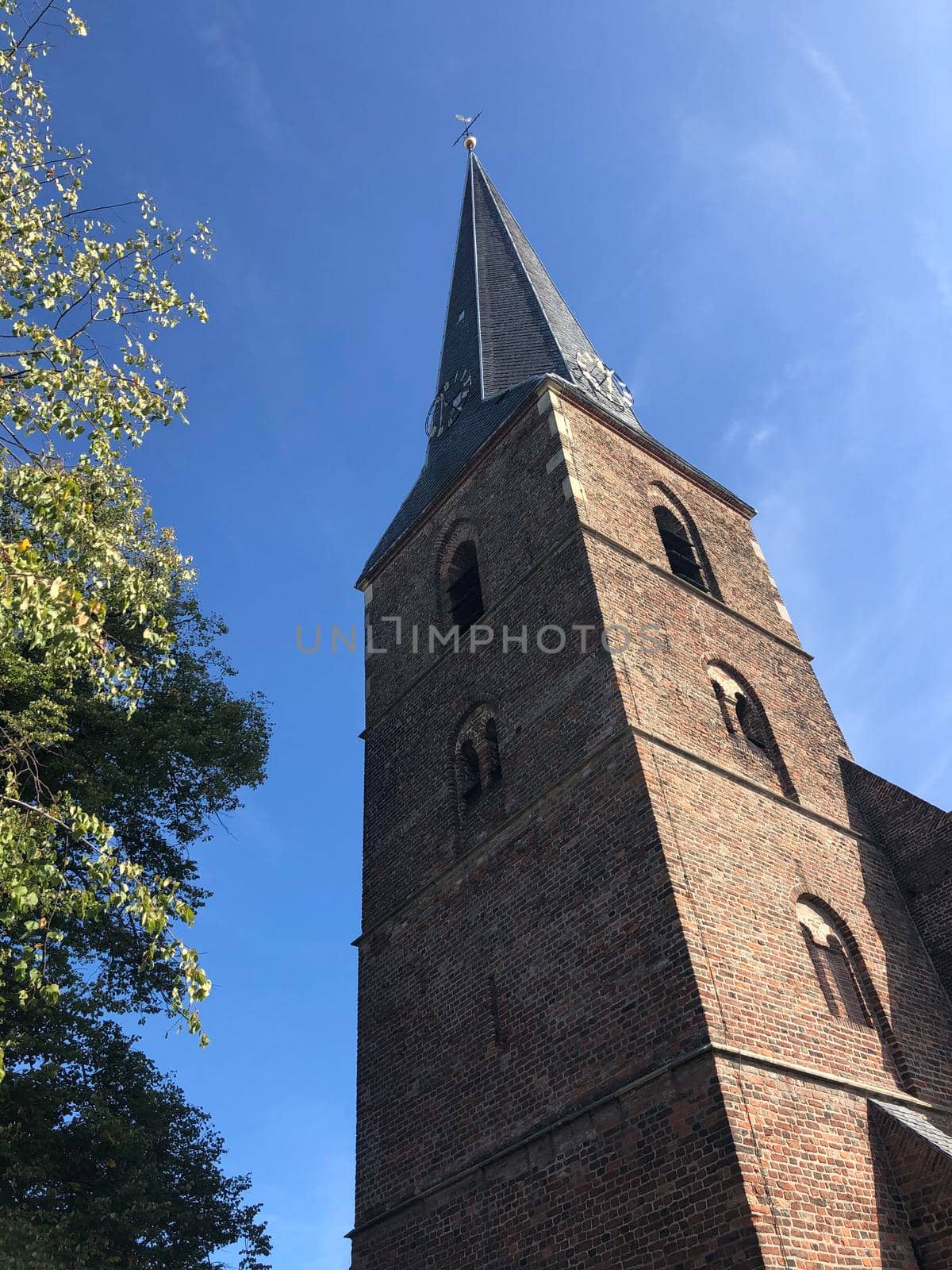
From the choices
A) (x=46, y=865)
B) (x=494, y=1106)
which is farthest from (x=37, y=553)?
(x=494, y=1106)

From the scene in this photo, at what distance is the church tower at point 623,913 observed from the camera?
777 cm

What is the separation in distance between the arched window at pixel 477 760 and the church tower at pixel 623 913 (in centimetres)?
4

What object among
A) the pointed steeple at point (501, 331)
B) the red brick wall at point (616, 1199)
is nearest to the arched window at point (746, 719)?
the red brick wall at point (616, 1199)

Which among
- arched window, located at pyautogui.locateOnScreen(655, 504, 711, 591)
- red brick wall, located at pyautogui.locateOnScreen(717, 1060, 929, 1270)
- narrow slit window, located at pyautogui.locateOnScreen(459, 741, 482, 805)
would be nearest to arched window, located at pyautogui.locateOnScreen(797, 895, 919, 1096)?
red brick wall, located at pyautogui.locateOnScreen(717, 1060, 929, 1270)

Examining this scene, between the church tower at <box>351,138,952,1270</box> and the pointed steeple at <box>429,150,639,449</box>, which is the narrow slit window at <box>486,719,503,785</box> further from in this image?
the pointed steeple at <box>429,150,639,449</box>

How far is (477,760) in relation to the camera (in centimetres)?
1258

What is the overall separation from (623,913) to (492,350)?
1338 cm

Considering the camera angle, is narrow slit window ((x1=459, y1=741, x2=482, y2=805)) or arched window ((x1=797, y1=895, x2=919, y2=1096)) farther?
narrow slit window ((x1=459, y1=741, x2=482, y2=805))

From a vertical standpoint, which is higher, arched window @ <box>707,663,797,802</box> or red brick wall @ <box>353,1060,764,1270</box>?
arched window @ <box>707,663,797,802</box>

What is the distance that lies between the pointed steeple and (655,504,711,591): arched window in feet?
6.84

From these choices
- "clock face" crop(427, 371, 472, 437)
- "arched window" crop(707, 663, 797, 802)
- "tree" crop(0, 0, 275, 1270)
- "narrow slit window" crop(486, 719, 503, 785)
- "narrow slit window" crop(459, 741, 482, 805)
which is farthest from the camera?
"clock face" crop(427, 371, 472, 437)

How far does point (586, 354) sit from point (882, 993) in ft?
42.6

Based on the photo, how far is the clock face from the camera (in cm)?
1902

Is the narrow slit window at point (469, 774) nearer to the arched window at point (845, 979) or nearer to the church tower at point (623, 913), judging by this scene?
the church tower at point (623, 913)
